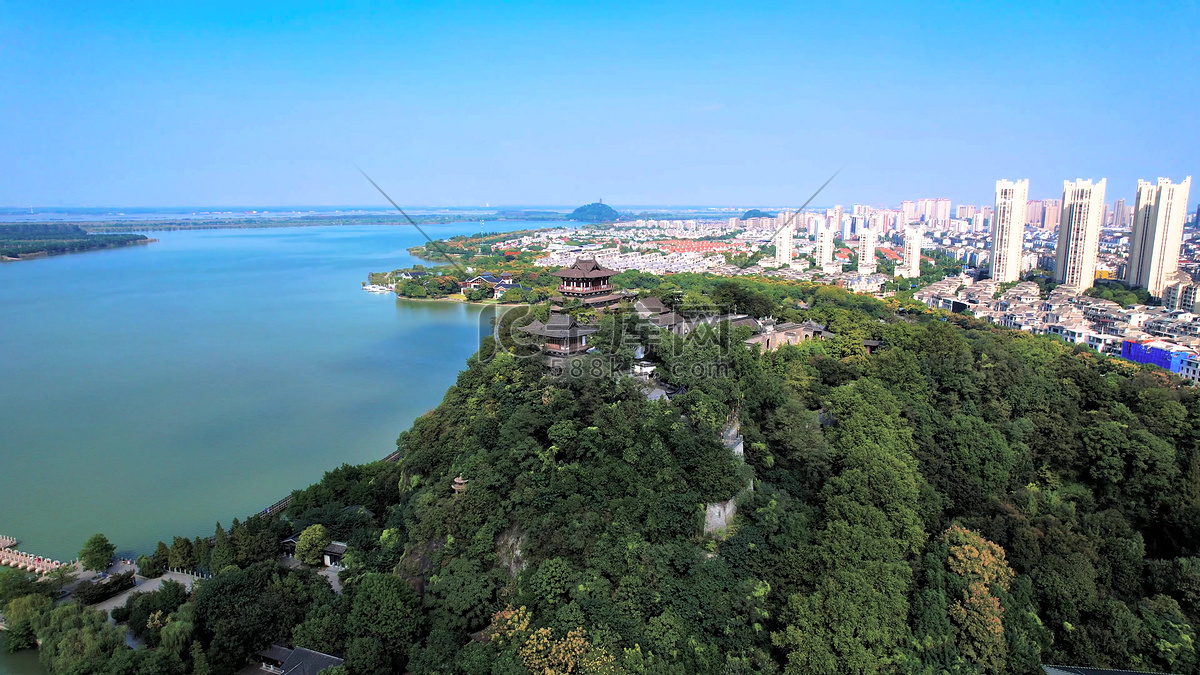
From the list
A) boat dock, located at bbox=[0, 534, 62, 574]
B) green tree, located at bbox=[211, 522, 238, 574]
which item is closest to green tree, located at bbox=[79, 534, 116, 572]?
boat dock, located at bbox=[0, 534, 62, 574]

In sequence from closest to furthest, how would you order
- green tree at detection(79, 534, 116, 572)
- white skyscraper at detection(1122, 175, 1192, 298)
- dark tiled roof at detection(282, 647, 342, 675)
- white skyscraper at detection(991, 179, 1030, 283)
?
dark tiled roof at detection(282, 647, 342, 675) → green tree at detection(79, 534, 116, 572) → white skyscraper at detection(1122, 175, 1192, 298) → white skyscraper at detection(991, 179, 1030, 283)

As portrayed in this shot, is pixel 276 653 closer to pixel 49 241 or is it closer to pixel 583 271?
pixel 583 271

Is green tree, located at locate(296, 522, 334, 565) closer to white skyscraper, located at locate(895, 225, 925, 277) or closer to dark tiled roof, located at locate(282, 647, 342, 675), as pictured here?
dark tiled roof, located at locate(282, 647, 342, 675)

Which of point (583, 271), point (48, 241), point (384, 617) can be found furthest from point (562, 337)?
point (48, 241)

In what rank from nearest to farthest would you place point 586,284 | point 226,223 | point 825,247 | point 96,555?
1. point 96,555
2. point 586,284
3. point 825,247
4. point 226,223

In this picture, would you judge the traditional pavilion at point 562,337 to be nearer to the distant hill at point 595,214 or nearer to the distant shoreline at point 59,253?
the distant shoreline at point 59,253

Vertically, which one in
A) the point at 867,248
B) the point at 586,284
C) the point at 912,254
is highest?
the point at 586,284
